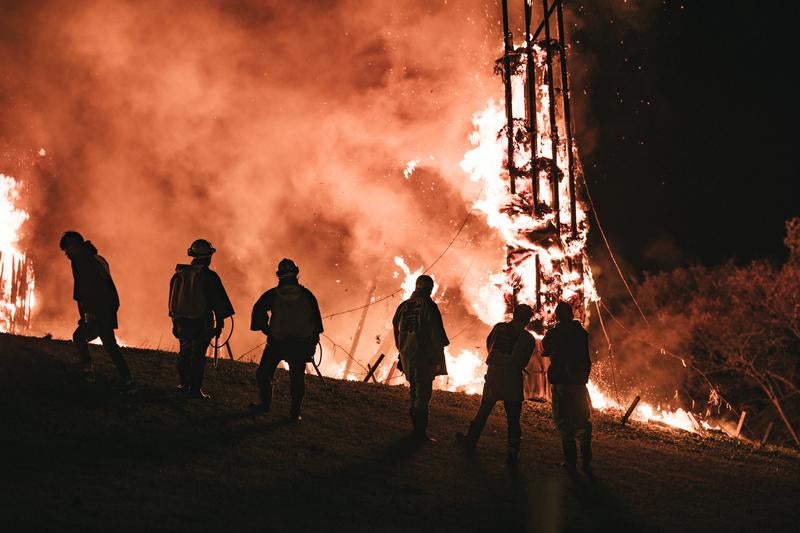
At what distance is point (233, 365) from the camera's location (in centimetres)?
1345

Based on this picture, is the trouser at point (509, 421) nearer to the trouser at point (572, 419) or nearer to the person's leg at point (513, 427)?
the person's leg at point (513, 427)

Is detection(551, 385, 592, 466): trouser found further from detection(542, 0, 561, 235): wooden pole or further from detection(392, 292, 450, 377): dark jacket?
detection(542, 0, 561, 235): wooden pole

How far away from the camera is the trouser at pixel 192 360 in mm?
9641

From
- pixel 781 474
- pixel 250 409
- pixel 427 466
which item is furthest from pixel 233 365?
pixel 781 474

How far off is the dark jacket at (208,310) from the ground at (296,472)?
90cm

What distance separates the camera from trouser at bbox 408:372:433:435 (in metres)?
9.73

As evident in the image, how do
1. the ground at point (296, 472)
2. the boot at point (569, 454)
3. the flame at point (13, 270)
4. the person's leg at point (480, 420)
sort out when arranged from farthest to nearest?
the flame at point (13, 270)
the person's leg at point (480, 420)
the boot at point (569, 454)
the ground at point (296, 472)

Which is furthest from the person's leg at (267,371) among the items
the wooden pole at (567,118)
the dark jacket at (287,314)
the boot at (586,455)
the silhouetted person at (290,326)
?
the wooden pole at (567,118)

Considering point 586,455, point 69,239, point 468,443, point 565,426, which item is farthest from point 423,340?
point 69,239

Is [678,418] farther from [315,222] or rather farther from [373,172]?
[315,222]

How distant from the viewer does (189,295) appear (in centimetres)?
959

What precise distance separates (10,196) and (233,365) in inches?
1408

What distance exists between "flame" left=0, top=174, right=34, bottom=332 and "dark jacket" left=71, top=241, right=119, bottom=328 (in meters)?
35.3

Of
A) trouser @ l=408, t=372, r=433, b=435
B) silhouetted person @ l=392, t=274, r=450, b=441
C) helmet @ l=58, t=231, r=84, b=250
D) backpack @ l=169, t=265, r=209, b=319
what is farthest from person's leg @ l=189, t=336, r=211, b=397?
trouser @ l=408, t=372, r=433, b=435
